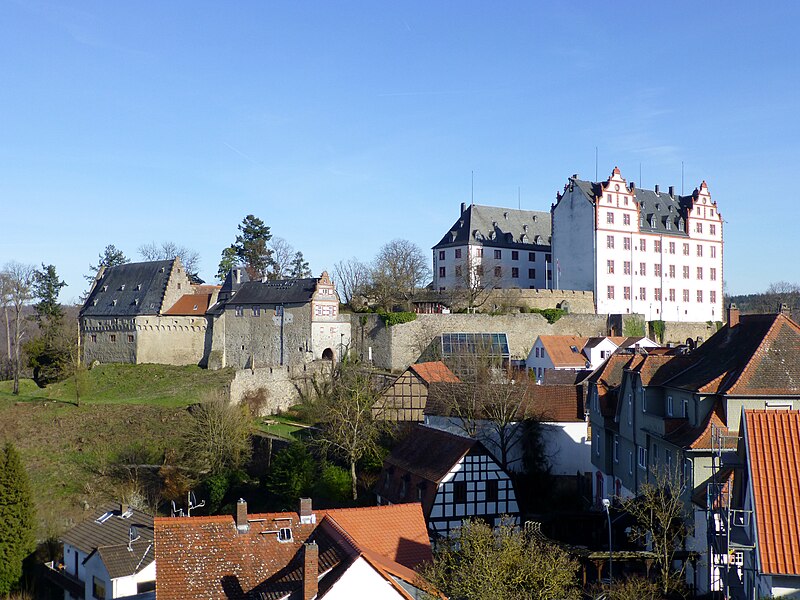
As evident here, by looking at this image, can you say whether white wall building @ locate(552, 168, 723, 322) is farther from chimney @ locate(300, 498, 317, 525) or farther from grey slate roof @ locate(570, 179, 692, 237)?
chimney @ locate(300, 498, 317, 525)

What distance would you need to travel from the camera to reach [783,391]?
21312 mm

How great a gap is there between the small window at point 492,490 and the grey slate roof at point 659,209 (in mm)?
33610

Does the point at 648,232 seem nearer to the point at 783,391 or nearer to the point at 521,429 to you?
the point at 521,429

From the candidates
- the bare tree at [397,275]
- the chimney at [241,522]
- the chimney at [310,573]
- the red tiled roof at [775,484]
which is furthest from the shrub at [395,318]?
the red tiled roof at [775,484]

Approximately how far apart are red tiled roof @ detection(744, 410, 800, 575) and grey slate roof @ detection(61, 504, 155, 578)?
17119 mm

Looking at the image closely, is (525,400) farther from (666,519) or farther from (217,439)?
(217,439)

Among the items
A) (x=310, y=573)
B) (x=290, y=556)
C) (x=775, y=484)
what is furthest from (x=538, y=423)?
(x=775, y=484)

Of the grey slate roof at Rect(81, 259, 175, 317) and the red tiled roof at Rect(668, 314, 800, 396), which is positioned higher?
the grey slate roof at Rect(81, 259, 175, 317)

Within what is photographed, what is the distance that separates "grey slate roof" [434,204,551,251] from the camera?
61.0 meters

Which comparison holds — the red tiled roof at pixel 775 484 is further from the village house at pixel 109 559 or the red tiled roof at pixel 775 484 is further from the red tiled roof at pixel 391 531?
the village house at pixel 109 559

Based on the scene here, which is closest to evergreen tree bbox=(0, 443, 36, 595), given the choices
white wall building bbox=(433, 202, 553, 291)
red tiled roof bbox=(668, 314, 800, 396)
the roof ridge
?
red tiled roof bbox=(668, 314, 800, 396)

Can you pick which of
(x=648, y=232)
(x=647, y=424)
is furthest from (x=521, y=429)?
(x=648, y=232)

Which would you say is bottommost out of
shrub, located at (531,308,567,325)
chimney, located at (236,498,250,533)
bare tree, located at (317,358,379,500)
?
chimney, located at (236,498,250,533)

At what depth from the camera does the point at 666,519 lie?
20.0 meters
